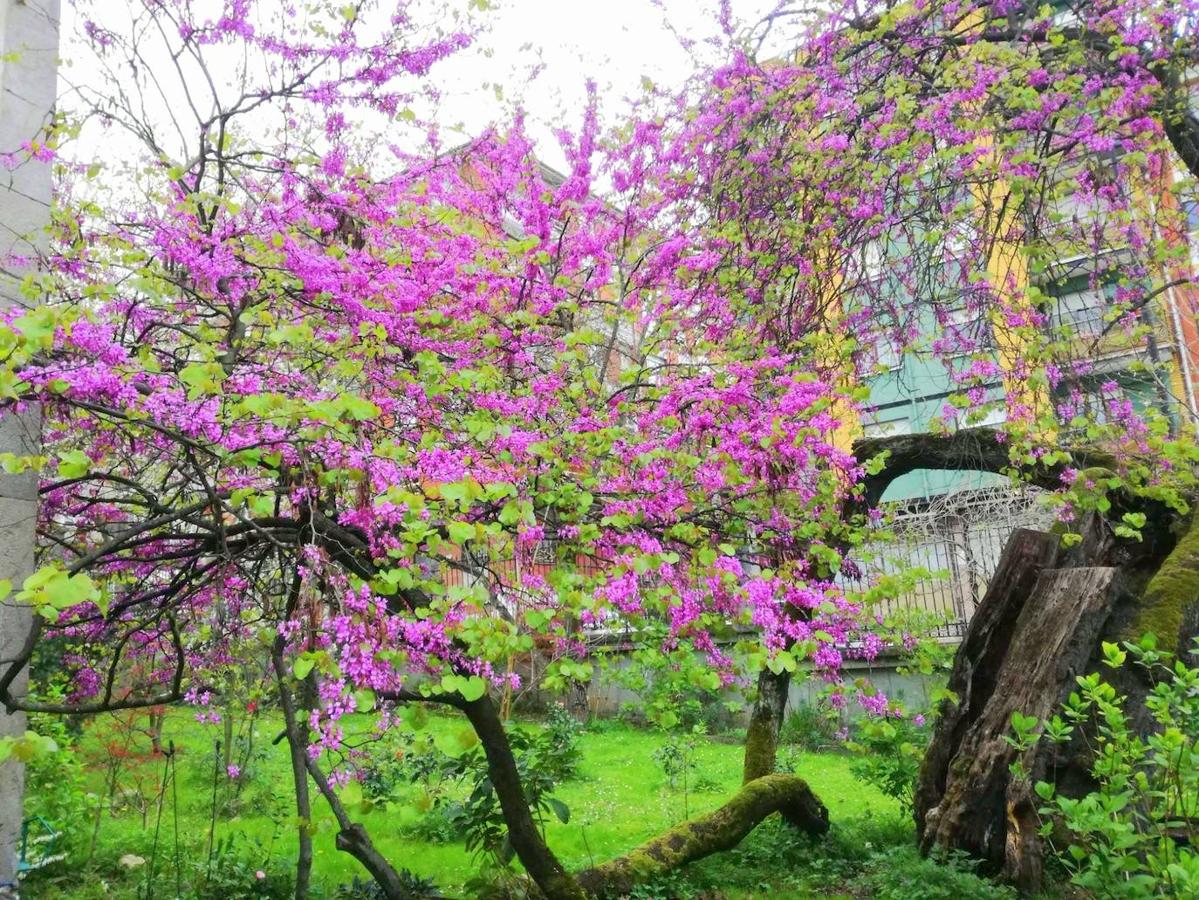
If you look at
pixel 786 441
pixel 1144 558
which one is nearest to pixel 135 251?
pixel 786 441

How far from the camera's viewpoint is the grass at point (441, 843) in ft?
18.2

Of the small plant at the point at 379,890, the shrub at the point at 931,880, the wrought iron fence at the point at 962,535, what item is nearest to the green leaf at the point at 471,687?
the small plant at the point at 379,890

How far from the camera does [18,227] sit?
12.9 ft

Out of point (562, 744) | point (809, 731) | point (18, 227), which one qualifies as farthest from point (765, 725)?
point (18, 227)

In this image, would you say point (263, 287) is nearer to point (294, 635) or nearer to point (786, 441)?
point (294, 635)

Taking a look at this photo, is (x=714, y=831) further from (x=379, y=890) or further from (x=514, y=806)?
(x=379, y=890)

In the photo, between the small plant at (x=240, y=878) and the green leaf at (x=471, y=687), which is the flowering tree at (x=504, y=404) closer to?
the green leaf at (x=471, y=687)

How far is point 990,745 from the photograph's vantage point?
16.0 ft

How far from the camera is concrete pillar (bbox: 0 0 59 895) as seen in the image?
363 cm

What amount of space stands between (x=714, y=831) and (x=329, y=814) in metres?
3.21

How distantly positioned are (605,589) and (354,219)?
3.80 metres

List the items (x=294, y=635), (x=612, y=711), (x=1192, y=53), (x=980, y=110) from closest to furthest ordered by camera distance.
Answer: (x=294, y=635) < (x=1192, y=53) < (x=980, y=110) < (x=612, y=711)

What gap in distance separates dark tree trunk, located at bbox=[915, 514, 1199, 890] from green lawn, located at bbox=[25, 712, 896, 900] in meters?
2.14

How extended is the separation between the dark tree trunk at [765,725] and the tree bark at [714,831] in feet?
0.81
